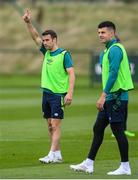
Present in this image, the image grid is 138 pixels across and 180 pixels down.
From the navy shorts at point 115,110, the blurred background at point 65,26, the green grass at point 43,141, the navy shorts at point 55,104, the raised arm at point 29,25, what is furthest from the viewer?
the blurred background at point 65,26

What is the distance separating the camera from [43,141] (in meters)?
18.2

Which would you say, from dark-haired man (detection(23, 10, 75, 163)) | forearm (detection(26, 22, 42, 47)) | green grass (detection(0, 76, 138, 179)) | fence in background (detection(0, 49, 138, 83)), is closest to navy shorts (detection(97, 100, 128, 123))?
green grass (detection(0, 76, 138, 179))

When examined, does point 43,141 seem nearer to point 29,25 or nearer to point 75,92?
point 29,25

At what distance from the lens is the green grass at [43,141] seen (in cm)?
1362

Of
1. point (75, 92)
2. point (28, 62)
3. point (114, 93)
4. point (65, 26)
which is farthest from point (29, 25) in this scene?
point (65, 26)

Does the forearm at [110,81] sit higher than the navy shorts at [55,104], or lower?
higher

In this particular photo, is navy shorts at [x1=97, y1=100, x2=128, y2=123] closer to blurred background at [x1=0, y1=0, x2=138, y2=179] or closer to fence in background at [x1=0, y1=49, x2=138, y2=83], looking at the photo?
blurred background at [x1=0, y1=0, x2=138, y2=179]

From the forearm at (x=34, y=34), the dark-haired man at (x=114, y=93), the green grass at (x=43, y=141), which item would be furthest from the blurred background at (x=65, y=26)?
the dark-haired man at (x=114, y=93)

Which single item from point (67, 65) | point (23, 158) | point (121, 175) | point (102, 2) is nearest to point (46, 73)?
point (67, 65)

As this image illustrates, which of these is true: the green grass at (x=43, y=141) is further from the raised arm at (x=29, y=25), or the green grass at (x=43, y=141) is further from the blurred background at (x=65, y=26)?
the blurred background at (x=65, y=26)

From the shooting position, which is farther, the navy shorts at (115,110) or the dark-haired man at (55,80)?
the dark-haired man at (55,80)

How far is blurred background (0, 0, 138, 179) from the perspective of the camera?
15055 mm

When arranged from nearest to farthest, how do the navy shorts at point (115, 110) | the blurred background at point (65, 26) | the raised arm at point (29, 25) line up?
the navy shorts at point (115, 110) → the raised arm at point (29, 25) → the blurred background at point (65, 26)

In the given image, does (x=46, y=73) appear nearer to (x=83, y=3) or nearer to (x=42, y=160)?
(x=42, y=160)
